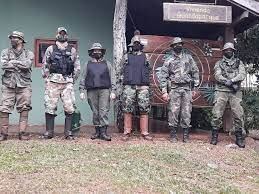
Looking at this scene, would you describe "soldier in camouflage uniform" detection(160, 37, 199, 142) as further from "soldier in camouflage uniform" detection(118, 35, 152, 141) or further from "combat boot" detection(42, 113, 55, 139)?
"combat boot" detection(42, 113, 55, 139)

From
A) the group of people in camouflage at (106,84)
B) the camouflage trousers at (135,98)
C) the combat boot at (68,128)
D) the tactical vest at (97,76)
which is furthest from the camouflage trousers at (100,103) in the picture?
the combat boot at (68,128)

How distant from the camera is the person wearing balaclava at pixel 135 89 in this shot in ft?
31.8

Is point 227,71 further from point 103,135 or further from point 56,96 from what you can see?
point 56,96

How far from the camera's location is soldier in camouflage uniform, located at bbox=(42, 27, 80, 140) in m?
9.36

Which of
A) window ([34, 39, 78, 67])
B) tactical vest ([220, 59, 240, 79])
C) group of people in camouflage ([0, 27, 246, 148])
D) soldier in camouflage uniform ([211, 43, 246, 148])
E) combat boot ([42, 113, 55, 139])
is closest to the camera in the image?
group of people in camouflage ([0, 27, 246, 148])

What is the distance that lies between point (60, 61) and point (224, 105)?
3528mm

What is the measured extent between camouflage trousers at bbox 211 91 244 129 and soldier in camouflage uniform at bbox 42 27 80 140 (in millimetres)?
2967

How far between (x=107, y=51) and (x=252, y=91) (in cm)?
400

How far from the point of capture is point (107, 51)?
12234 mm

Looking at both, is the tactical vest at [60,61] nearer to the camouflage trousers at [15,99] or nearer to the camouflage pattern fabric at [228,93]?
the camouflage trousers at [15,99]

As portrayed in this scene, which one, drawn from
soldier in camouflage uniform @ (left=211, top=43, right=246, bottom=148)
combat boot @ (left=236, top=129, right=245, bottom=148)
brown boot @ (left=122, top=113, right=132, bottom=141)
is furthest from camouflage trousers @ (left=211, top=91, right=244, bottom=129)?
brown boot @ (left=122, top=113, right=132, bottom=141)

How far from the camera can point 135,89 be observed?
9734 mm

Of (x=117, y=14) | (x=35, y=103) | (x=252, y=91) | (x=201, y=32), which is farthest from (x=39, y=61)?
(x=252, y=91)

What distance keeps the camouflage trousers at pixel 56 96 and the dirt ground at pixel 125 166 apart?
64 cm
